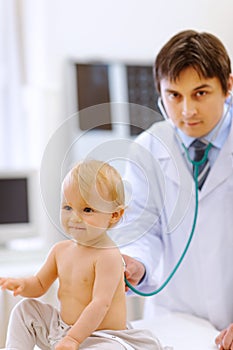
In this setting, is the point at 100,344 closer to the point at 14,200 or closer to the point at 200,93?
the point at 200,93

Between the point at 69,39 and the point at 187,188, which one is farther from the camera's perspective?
the point at 69,39

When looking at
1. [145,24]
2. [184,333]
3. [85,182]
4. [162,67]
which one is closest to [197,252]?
[184,333]

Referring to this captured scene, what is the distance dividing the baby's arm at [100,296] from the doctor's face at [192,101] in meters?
0.37

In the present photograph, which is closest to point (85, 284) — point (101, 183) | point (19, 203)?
point (101, 183)

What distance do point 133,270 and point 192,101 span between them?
1.13 ft

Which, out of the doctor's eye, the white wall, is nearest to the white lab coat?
the doctor's eye

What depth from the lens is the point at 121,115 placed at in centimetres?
108

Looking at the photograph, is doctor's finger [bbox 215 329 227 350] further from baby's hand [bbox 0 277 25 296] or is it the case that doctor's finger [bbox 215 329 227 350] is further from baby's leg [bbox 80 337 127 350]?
baby's hand [bbox 0 277 25 296]

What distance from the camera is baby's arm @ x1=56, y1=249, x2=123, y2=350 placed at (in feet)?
2.63

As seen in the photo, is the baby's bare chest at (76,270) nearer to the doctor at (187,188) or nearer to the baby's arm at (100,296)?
the baby's arm at (100,296)

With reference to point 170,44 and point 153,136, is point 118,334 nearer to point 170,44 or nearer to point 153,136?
point 153,136

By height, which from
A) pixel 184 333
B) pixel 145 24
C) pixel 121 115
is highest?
pixel 145 24

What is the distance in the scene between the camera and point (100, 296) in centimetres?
83

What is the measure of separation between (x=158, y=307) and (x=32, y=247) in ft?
3.55
